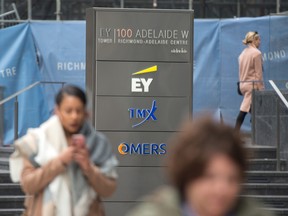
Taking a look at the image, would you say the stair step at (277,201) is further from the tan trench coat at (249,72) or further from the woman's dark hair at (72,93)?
the woman's dark hair at (72,93)

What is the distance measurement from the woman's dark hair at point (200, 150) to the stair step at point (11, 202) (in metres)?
8.39

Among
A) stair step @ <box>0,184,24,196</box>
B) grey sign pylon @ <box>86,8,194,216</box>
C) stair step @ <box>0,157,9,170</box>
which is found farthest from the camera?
stair step @ <box>0,157,9,170</box>

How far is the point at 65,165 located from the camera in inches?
192

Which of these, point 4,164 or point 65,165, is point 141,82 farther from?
point 65,165

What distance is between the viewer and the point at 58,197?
195 inches

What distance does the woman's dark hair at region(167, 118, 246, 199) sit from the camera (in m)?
2.40

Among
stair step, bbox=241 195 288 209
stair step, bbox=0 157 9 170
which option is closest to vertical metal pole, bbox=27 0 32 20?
stair step, bbox=0 157 9 170

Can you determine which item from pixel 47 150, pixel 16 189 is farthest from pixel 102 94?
pixel 47 150

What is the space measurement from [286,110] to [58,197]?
854cm

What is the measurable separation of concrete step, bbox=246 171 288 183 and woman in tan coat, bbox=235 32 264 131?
2.46m

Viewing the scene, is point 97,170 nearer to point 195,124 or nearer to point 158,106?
point 195,124

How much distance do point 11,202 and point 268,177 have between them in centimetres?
310

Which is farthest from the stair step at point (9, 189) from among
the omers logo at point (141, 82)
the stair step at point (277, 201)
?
the stair step at point (277, 201)

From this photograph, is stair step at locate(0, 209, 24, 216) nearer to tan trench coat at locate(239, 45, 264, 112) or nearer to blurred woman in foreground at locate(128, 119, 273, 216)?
tan trench coat at locate(239, 45, 264, 112)
